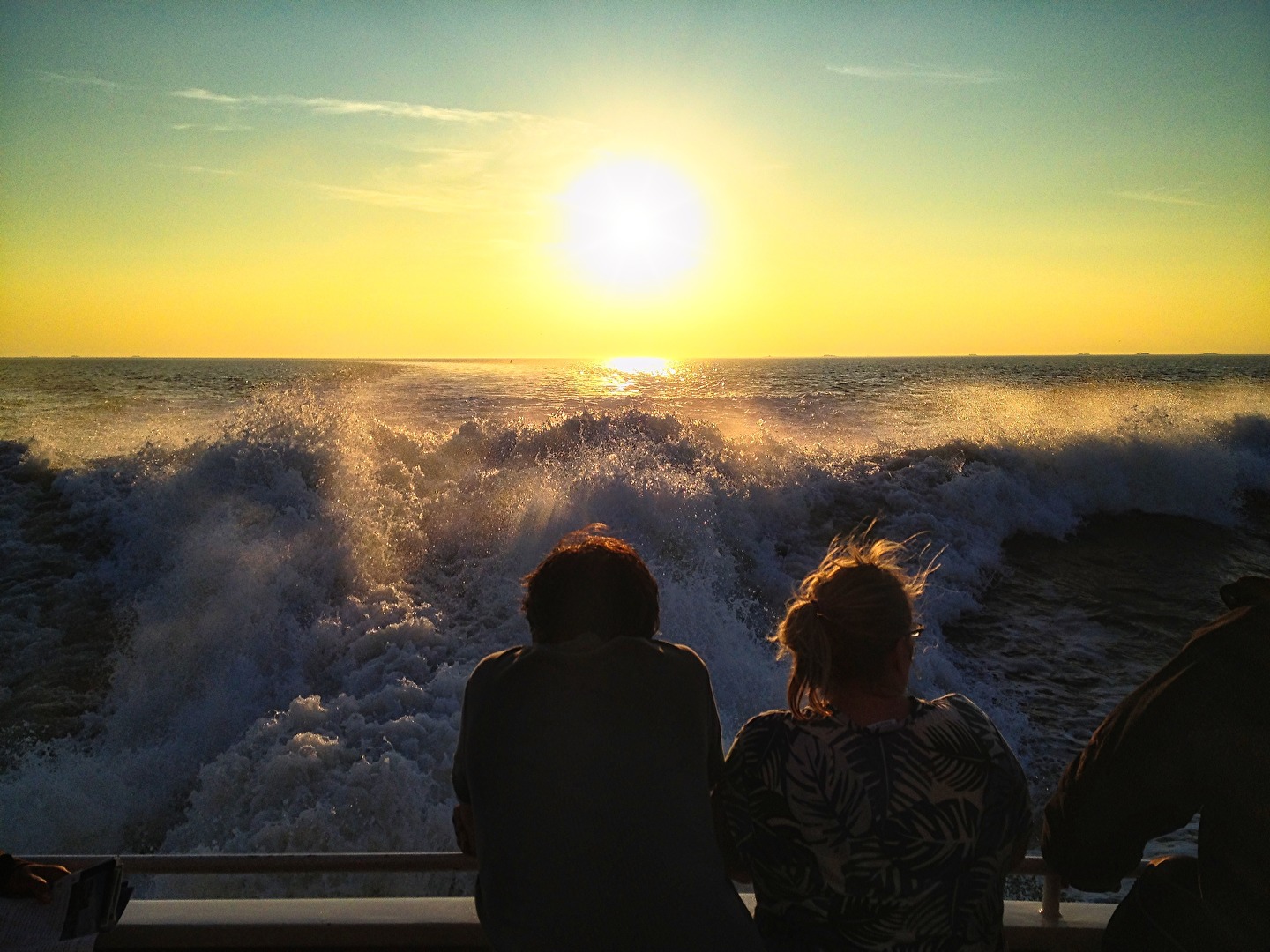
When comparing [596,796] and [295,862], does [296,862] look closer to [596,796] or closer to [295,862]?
[295,862]

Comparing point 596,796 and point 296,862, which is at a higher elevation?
point 596,796

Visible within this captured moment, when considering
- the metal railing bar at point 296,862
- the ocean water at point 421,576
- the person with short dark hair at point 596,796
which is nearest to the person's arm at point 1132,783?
the person with short dark hair at point 596,796

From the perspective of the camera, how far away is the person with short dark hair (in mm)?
1466

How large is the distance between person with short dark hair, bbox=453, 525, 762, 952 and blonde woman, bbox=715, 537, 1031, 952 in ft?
0.42

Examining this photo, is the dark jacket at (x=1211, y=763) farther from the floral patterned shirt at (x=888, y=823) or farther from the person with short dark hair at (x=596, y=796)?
the person with short dark hair at (x=596, y=796)

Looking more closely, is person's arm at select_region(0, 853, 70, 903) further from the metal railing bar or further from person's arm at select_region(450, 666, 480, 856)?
person's arm at select_region(450, 666, 480, 856)

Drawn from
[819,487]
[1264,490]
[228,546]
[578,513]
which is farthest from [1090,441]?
[228,546]

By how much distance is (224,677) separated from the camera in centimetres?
636

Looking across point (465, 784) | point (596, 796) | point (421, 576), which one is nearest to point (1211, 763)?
point (596, 796)

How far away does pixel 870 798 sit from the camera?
4.91 ft

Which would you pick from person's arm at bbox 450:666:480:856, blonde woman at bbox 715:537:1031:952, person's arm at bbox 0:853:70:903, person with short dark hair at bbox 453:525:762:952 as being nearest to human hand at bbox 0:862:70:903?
person's arm at bbox 0:853:70:903

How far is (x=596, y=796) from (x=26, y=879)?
53.6 inches

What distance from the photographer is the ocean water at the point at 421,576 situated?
5020mm

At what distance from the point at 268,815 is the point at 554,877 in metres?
3.83
